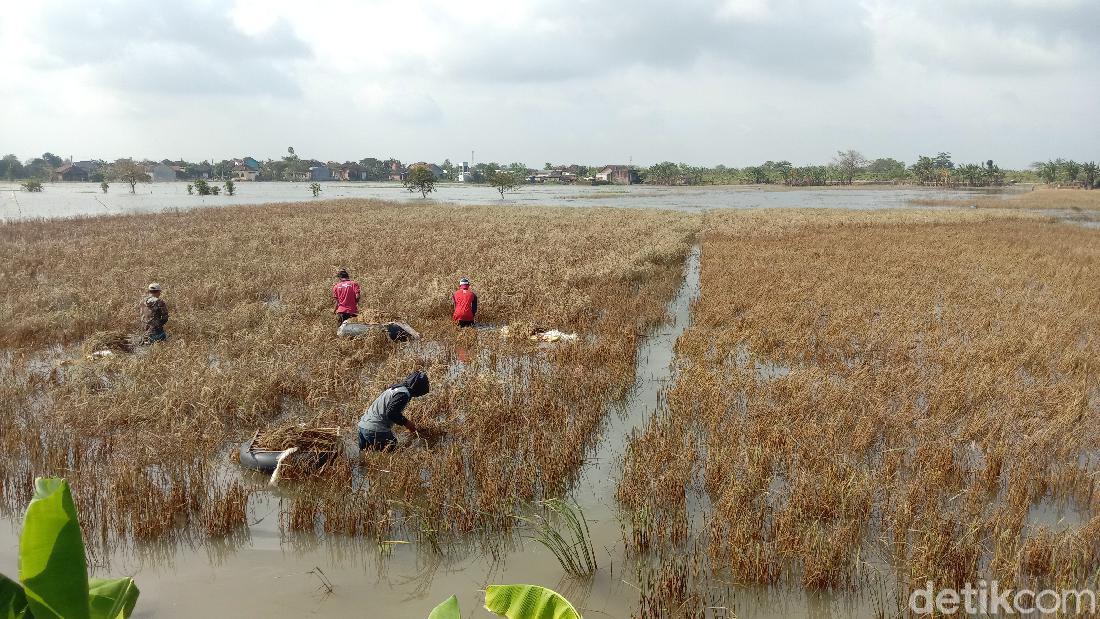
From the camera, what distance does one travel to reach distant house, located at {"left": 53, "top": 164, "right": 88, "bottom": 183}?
10544cm

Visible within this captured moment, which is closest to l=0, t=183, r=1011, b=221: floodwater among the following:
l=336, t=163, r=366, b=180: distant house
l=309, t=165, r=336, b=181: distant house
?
l=309, t=165, r=336, b=181: distant house

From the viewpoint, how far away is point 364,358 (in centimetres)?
845

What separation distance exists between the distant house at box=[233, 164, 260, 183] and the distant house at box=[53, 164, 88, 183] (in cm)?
2563

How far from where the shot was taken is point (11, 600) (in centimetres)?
129

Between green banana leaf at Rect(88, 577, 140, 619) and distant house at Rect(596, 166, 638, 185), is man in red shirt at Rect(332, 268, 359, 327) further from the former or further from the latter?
distant house at Rect(596, 166, 638, 185)

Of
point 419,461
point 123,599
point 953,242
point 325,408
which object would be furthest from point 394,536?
point 953,242

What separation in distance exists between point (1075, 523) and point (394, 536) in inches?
198

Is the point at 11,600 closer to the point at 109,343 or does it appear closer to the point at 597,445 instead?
the point at 597,445

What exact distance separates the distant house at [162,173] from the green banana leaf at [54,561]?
144 metres

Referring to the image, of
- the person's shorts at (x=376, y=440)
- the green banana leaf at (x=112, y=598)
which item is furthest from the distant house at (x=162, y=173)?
the green banana leaf at (x=112, y=598)

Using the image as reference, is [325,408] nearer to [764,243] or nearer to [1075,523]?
[1075,523]

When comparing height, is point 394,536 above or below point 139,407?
below

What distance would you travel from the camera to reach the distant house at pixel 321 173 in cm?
13154

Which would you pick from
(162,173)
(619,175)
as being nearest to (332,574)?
(619,175)
